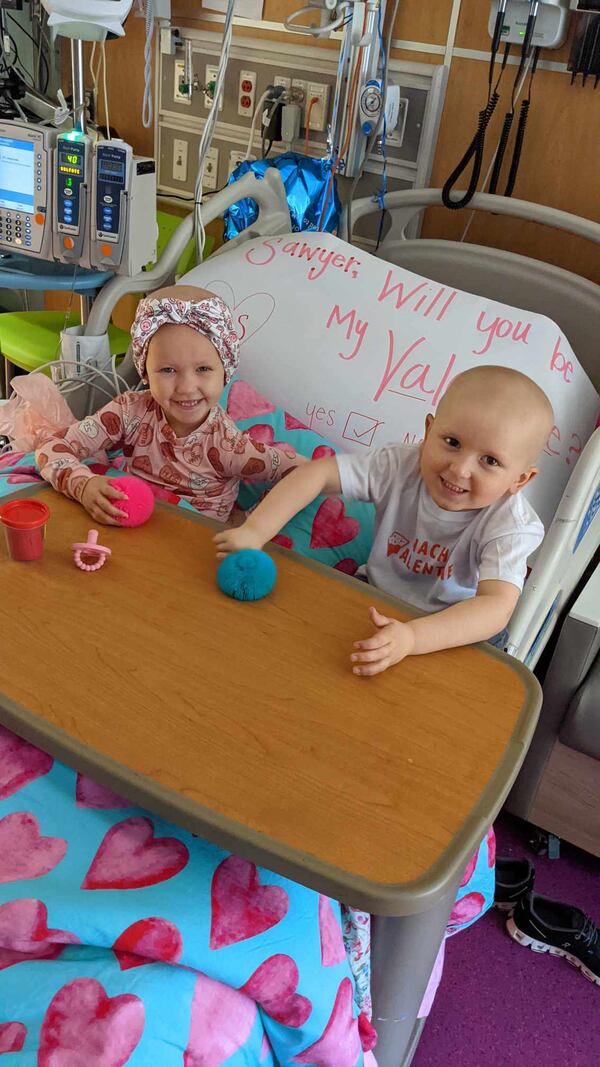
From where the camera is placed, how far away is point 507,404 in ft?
4.02

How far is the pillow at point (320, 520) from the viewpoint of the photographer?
165 cm

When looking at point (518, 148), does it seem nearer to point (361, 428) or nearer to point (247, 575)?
point (361, 428)

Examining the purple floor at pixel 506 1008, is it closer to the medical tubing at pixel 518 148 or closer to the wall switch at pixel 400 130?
the medical tubing at pixel 518 148

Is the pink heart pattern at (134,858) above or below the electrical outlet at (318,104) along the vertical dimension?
below

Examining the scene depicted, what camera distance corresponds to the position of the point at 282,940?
3.05ft

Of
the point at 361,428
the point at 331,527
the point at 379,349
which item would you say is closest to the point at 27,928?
the point at 331,527

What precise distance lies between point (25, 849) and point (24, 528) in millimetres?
430

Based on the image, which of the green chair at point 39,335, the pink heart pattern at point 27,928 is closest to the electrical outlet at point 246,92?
the green chair at point 39,335

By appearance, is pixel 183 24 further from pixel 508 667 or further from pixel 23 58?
pixel 508 667

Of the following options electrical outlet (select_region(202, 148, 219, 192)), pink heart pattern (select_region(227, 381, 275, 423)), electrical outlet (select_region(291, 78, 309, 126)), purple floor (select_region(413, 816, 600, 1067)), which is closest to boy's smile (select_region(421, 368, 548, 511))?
pink heart pattern (select_region(227, 381, 275, 423))

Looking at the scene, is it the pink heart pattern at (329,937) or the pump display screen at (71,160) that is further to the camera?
the pump display screen at (71,160)

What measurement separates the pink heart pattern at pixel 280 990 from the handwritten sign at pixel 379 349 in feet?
3.59

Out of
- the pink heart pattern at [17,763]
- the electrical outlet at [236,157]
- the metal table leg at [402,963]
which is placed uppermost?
the electrical outlet at [236,157]

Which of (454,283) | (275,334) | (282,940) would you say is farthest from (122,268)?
(282,940)
